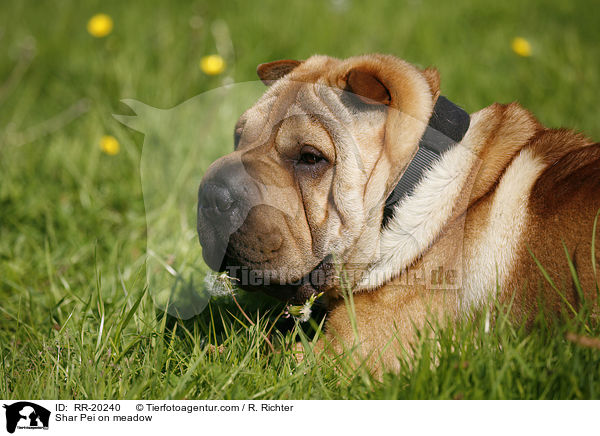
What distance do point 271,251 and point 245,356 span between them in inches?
20.9

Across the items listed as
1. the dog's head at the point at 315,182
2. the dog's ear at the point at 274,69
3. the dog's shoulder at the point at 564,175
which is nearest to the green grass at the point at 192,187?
the dog's head at the point at 315,182

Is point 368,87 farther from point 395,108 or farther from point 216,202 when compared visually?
point 216,202

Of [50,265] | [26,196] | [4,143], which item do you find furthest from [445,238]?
[4,143]

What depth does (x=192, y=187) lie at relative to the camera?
4.79 metres

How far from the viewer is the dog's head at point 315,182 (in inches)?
106

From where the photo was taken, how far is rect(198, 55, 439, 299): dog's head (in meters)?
2.69

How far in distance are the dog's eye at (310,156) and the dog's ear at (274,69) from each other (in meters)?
0.79

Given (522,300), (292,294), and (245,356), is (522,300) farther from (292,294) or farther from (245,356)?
(245,356)
